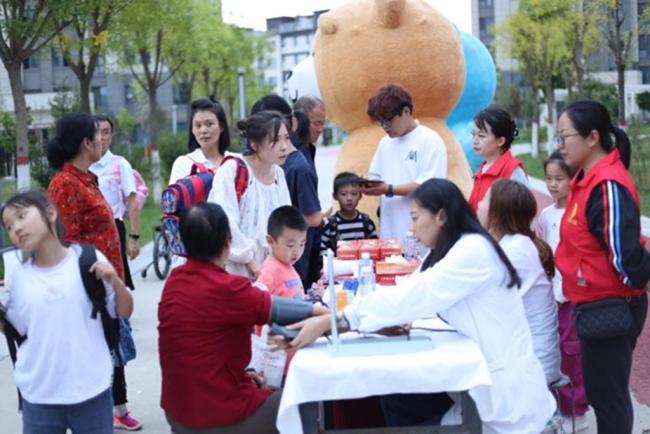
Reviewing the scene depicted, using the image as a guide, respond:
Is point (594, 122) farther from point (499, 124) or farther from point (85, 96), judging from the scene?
point (85, 96)

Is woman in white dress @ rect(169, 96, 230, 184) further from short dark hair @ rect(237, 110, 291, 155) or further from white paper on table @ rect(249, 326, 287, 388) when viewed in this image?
white paper on table @ rect(249, 326, 287, 388)

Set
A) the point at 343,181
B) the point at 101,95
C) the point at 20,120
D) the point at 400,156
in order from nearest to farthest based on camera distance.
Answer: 1. the point at 400,156
2. the point at 343,181
3. the point at 20,120
4. the point at 101,95

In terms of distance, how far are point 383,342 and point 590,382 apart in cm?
109

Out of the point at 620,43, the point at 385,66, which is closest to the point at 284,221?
the point at 385,66

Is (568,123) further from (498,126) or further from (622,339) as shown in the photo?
(498,126)

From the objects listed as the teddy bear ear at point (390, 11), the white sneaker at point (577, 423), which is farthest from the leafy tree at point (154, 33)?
the white sneaker at point (577, 423)

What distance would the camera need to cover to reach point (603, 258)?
4.04m

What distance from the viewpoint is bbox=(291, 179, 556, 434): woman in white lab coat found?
3713 mm

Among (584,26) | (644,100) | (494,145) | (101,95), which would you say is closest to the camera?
(494,145)

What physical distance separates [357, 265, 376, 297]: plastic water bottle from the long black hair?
0.83m

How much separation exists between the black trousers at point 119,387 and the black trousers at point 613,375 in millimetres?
2708

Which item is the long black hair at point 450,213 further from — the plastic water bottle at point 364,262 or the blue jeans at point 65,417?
the blue jeans at point 65,417

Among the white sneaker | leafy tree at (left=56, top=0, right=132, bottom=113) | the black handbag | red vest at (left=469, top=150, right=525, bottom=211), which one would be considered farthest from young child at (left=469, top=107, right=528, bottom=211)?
leafy tree at (left=56, top=0, right=132, bottom=113)

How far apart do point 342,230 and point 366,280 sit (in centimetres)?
227
